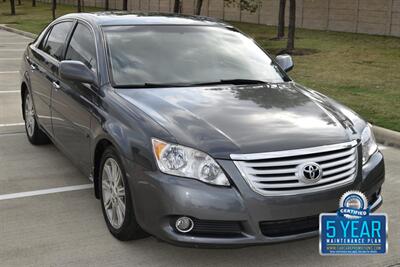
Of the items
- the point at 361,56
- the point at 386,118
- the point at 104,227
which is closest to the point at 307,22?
the point at 361,56

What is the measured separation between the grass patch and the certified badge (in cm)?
365

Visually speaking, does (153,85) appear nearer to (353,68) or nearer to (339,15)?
(353,68)

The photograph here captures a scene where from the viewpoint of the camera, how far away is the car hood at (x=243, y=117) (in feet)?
11.1

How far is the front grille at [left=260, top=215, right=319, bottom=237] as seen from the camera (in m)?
3.32

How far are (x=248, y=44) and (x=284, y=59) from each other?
387mm

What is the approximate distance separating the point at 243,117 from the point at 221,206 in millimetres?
747

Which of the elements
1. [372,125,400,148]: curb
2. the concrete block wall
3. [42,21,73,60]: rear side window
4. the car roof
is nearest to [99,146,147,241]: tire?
the car roof

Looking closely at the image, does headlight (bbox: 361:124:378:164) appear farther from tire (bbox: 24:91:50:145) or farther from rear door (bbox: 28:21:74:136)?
tire (bbox: 24:91:50:145)

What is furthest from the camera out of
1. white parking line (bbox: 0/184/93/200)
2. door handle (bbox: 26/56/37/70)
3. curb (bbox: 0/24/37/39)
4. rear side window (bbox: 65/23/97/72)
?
curb (bbox: 0/24/37/39)

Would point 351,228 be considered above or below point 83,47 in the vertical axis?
below

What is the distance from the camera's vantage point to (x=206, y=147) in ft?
10.9

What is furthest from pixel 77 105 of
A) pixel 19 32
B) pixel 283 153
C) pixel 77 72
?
pixel 19 32

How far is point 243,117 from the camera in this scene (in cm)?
371

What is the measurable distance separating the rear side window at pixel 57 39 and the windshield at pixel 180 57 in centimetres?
86
